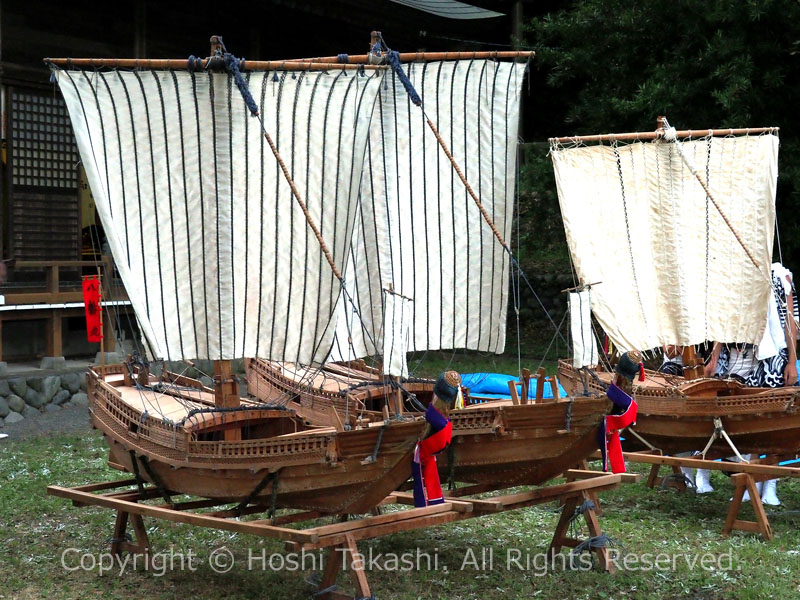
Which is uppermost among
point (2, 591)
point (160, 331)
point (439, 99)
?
point (439, 99)

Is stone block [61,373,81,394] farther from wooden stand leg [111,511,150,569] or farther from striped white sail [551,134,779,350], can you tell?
striped white sail [551,134,779,350]

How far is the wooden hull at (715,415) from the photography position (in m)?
7.61

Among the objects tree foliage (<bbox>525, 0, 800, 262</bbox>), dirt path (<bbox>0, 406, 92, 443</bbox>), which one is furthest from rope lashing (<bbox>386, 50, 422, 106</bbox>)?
tree foliage (<bbox>525, 0, 800, 262</bbox>)

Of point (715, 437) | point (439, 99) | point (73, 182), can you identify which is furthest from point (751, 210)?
point (73, 182)

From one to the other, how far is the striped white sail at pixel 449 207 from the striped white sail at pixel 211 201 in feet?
3.98

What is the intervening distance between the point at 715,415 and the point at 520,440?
2.19m

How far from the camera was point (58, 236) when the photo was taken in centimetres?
1304

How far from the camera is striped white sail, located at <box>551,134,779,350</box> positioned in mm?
9398

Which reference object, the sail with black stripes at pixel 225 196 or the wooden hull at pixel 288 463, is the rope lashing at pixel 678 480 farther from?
the wooden hull at pixel 288 463

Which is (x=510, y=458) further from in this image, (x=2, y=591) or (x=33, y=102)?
(x=33, y=102)

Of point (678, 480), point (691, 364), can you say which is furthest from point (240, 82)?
point (678, 480)

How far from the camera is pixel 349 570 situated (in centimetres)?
576

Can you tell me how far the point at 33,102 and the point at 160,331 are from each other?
22.6ft

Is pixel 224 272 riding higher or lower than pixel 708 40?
lower
